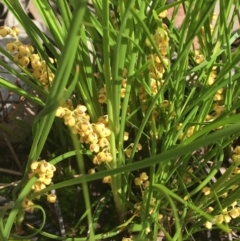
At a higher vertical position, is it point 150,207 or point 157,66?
point 157,66

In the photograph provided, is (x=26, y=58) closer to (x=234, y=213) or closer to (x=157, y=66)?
(x=157, y=66)

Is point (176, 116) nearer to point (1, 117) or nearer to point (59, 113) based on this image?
point (59, 113)

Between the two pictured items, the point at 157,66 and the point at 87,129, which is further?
the point at 157,66

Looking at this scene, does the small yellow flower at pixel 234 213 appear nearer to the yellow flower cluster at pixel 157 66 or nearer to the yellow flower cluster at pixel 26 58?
the yellow flower cluster at pixel 157 66

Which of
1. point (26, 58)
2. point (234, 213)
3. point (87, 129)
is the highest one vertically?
point (26, 58)

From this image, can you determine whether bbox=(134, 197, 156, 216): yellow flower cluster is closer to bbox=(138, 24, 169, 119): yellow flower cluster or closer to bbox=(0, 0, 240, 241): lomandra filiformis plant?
bbox=(0, 0, 240, 241): lomandra filiformis plant

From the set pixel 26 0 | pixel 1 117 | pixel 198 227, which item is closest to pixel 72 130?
pixel 198 227

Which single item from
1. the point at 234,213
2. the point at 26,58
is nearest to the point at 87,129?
the point at 26,58
